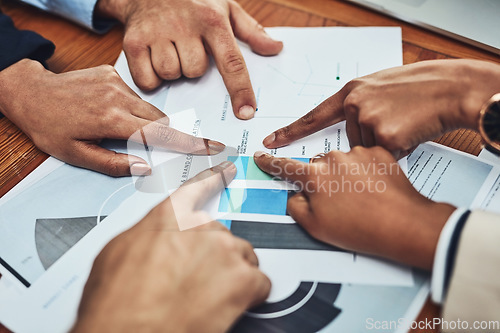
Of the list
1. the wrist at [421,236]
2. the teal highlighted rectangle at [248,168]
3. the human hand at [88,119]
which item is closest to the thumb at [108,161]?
the human hand at [88,119]

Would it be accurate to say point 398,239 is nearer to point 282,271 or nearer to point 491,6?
point 282,271

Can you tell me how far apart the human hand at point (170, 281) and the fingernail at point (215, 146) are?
0.15 m

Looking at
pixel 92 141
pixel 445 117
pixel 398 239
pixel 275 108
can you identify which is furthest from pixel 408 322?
pixel 92 141

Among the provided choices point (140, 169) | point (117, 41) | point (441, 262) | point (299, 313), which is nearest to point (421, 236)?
point (441, 262)

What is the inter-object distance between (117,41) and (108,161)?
0.30 m

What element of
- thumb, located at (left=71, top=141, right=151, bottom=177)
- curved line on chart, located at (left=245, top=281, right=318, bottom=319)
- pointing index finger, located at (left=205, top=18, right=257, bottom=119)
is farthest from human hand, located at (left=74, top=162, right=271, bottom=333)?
pointing index finger, located at (left=205, top=18, right=257, bottom=119)

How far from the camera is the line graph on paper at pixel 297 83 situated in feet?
2.11

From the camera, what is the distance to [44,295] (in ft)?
1.51

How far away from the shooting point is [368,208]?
17.7 inches

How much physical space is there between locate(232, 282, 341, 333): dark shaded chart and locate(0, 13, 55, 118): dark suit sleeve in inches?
20.6

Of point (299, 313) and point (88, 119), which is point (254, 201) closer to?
point (299, 313)

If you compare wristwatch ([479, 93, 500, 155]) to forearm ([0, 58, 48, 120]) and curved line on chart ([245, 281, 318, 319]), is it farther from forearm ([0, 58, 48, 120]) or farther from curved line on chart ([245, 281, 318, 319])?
forearm ([0, 58, 48, 120])

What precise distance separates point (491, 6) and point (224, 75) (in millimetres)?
469

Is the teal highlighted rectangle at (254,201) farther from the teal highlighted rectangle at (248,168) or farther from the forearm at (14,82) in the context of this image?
the forearm at (14,82)
